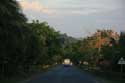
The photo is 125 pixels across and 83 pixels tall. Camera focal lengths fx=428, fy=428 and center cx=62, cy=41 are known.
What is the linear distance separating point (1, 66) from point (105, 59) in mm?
22636

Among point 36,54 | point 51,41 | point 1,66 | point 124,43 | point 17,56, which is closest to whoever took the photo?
point 1,66

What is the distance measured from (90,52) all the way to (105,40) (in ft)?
24.6

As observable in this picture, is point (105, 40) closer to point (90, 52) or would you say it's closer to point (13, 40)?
point (90, 52)

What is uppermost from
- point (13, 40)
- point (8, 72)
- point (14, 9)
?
point (14, 9)

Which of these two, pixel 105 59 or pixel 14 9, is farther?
pixel 105 59

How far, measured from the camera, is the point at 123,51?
184ft

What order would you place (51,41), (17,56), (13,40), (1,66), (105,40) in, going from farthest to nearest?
(51,41)
(105,40)
(17,56)
(1,66)
(13,40)

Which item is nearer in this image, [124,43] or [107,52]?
[124,43]

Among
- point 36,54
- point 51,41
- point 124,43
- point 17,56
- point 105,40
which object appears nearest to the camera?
point 17,56

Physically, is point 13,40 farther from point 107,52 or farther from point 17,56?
point 107,52

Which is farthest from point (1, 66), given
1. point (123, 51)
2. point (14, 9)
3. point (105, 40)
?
point (105, 40)

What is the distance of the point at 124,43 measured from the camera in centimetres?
5950

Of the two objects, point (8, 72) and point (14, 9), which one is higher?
point (14, 9)

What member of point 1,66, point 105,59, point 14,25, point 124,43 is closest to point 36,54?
point 105,59
